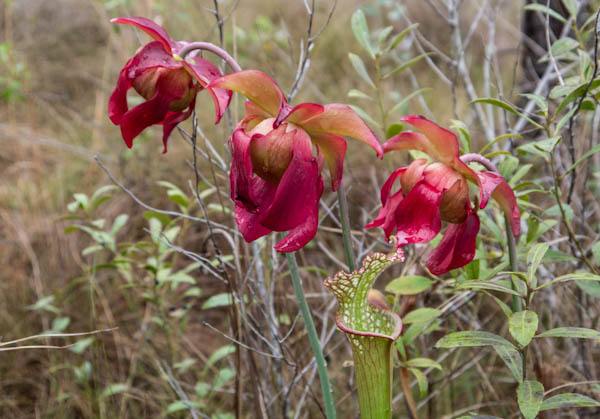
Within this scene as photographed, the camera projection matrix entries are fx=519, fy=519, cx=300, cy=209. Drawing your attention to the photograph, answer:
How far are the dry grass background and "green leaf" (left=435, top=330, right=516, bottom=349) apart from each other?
0.34 metres

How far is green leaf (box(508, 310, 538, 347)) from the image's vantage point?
63 cm

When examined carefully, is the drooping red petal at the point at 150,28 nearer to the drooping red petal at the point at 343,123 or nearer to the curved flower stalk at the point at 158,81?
the curved flower stalk at the point at 158,81

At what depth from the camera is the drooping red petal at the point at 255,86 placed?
58cm

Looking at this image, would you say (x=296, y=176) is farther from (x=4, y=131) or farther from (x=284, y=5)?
(x=284, y=5)

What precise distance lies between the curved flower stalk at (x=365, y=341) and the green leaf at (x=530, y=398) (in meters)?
0.17

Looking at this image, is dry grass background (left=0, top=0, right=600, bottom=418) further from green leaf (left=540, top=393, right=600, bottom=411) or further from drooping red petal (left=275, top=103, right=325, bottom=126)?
drooping red petal (left=275, top=103, right=325, bottom=126)

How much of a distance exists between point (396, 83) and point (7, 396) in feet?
9.72

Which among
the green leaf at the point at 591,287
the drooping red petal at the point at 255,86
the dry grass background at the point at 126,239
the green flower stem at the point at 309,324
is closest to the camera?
the drooping red petal at the point at 255,86

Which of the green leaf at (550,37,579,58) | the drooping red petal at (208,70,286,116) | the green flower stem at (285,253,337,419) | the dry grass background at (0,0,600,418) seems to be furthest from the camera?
the dry grass background at (0,0,600,418)

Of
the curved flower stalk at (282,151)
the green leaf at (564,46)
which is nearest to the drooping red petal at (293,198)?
the curved flower stalk at (282,151)

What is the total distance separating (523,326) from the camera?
65 centimetres

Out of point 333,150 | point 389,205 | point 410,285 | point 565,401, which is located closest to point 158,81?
point 333,150

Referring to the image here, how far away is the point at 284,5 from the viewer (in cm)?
499

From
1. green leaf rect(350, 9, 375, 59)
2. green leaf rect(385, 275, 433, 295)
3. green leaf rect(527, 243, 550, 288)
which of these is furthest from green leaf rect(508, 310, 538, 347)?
green leaf rect(350, 9, 375, 59)
